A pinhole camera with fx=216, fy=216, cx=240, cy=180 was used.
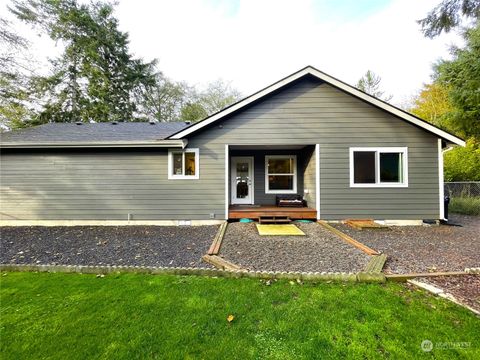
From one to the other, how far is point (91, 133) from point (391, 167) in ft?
35.8

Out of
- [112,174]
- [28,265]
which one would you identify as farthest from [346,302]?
[112,174]

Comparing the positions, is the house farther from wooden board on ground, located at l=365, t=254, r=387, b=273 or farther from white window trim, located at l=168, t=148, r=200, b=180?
wooden board on ground, located at l=365, t=254, r=387, b=273

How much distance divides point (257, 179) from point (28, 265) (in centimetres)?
706

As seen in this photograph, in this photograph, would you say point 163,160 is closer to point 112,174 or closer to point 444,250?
point 112,174

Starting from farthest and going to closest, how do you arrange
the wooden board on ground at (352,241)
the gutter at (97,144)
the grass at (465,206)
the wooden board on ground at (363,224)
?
the grass at (465,206) → the gutter at (97,144) → the wooden board on ground at (363,224) → the wooden board on ground at (352,241)

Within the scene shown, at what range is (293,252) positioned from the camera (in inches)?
176

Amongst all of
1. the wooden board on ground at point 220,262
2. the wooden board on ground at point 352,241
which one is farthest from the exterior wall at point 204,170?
the wooden board on ground at point 220,262

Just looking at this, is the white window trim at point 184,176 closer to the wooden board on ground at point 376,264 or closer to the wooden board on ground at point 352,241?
the wooden board on ground at point 352,241

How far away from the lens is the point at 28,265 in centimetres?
380

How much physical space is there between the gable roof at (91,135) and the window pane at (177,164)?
2.03 feet

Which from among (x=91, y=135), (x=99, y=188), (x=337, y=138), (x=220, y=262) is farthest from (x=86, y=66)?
(x=220, y=262)

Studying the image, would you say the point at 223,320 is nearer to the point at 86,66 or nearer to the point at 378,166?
the point at 378,166

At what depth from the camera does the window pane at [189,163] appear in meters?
7.32

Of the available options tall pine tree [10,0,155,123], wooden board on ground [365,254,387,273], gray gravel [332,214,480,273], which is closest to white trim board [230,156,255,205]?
gray gravel [332,214,480,273]
